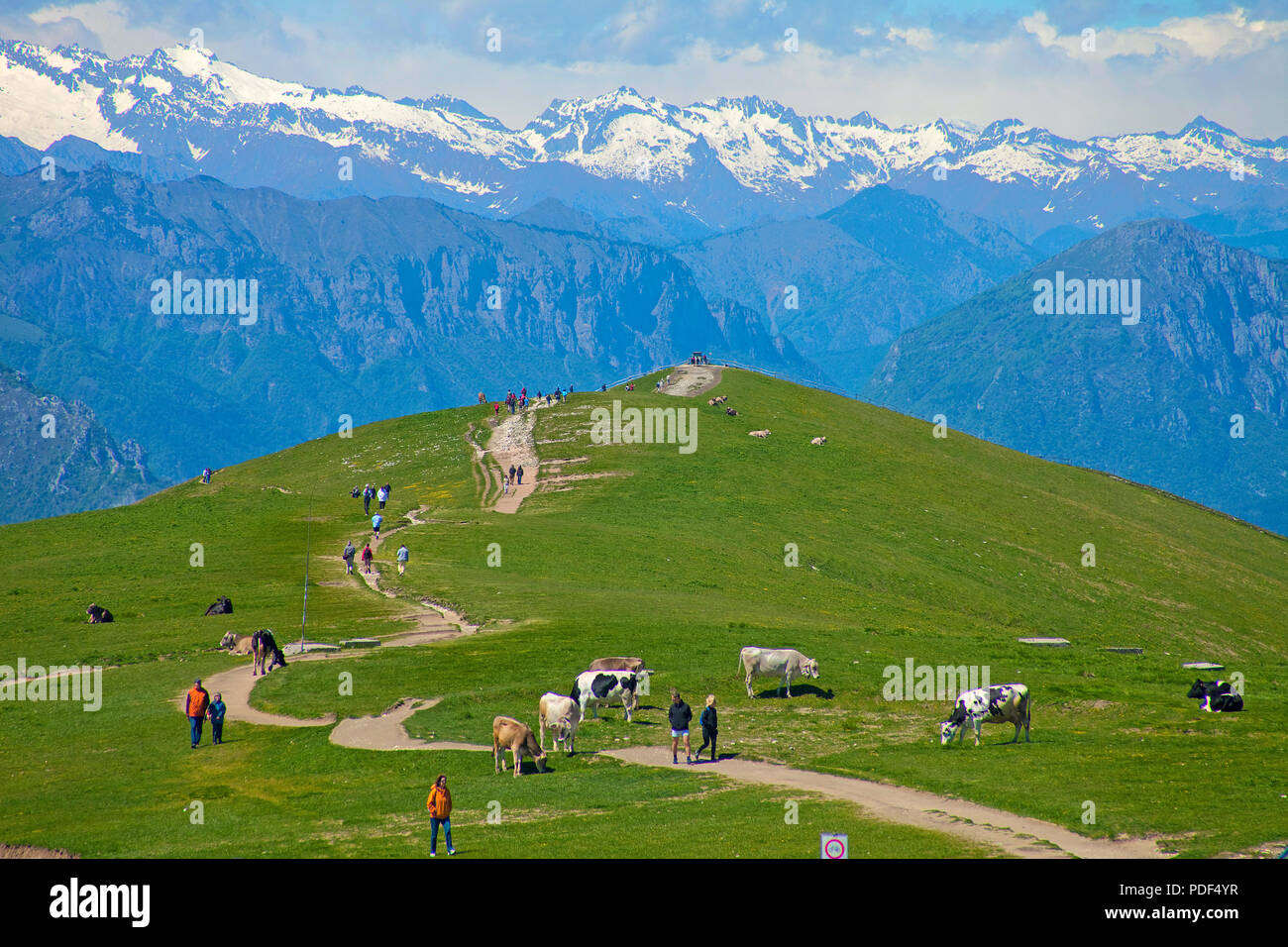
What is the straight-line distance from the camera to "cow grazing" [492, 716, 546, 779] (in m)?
39.8

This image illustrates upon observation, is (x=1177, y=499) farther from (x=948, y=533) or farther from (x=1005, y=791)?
(x=1005, y=791)

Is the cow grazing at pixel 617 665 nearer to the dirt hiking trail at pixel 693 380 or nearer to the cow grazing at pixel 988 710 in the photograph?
the cow grazing at pixel 988 710

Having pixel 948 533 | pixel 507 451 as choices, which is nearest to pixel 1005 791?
pixel 948 533

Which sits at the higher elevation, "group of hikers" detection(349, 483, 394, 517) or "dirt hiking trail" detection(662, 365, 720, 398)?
"dirt hiking trail" detection(662, 365, 720, 398)

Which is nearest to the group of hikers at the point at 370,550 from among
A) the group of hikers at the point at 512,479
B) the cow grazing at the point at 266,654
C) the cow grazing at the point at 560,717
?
the group of hikers at the point at 512,479

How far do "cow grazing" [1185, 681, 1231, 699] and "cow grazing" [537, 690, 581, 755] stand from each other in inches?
1073

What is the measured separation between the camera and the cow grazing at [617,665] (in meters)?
49.2

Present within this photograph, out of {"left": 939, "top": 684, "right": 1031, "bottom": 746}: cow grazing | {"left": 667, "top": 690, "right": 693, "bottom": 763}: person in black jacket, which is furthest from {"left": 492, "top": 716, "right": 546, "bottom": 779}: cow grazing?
{"left": 939, "top": 684, "right": 1031, "bottom": 746}: cow grazing
